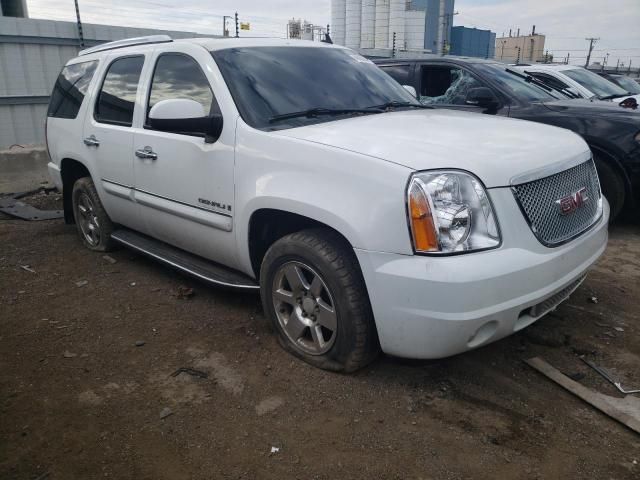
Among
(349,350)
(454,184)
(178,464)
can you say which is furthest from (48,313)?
(454,184)

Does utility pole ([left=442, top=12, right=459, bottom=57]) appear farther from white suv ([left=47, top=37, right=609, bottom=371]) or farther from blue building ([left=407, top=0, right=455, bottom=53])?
white suv ([left=47, top=37, right=609, bottom=371])

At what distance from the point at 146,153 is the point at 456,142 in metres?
2.26

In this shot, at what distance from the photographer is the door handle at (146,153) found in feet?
12.6

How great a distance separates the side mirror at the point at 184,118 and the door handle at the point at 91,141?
151 cm

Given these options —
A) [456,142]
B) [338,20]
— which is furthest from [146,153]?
[338,20]

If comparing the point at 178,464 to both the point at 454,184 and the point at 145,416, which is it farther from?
the point at 454,184

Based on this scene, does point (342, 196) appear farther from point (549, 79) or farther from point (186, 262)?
point (549, 79)

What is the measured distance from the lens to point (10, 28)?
8.20m

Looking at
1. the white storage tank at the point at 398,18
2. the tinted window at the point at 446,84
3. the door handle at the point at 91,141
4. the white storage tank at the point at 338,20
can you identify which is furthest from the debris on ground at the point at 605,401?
the white storage tank at the point at 338,20

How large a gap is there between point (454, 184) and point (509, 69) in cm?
499

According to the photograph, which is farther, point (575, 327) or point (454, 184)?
point (575, 327)

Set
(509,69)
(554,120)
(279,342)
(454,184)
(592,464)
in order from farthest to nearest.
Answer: (509,69) < (554,120) < (279,342) < (454,184) < (592,464)

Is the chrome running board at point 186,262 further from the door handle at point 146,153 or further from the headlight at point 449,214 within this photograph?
the headlight at point 449,214

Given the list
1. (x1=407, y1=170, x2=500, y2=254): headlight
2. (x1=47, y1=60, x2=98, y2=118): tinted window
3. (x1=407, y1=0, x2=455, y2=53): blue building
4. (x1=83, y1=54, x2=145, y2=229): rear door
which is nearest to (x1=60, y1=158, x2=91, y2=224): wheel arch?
(x1=47, y1=60, x2=98, y2=118): tinted window
